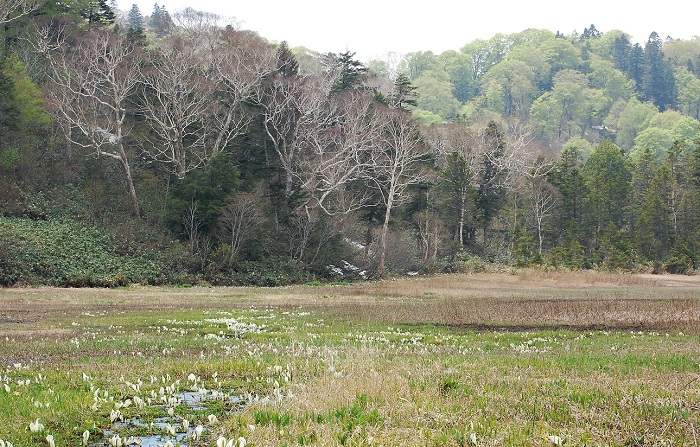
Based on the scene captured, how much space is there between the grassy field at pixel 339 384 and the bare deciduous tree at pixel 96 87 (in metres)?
35.5

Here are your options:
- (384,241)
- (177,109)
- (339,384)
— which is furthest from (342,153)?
(339,384)

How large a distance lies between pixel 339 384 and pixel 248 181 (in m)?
51.1

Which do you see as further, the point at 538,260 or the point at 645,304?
the point at 538,260

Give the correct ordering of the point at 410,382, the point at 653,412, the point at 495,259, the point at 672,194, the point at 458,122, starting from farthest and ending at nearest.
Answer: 1. the point at 458,122
2. the point at 672,194
3. the point at 495,259
4. the point at 410,382
5. the point at 653,412

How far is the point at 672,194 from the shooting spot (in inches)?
3295

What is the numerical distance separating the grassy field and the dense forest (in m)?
29.5

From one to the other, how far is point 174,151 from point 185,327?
4277 cm

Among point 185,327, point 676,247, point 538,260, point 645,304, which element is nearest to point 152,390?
point 185,327

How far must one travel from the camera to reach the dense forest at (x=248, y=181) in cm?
5144

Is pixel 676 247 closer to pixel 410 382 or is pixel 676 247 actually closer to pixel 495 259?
pixel 495 259

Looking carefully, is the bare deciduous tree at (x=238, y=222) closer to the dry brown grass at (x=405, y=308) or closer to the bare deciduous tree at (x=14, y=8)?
the dry brown grass at (x=405, y=308)

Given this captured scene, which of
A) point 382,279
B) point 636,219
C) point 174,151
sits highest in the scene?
point 174,151

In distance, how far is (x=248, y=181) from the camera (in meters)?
59.3

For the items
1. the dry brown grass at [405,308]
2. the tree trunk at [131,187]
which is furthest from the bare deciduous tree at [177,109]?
the dry brown grass at [405,308]
